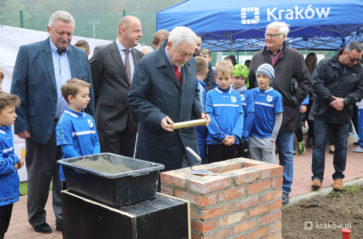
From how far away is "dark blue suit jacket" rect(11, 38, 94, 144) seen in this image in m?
3.82

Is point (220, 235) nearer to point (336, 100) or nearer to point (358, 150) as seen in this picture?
point (336, 100)

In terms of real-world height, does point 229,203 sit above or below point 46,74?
below

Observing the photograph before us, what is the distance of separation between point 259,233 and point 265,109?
1914 mm

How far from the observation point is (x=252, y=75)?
17.6 ft

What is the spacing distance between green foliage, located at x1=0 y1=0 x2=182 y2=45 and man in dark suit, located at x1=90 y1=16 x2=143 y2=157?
7.81m

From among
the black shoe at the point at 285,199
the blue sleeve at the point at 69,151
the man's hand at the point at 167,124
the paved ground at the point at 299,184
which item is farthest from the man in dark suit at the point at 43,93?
the black shoe at the point at 285,199

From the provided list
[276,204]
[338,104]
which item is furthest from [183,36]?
[338,104]

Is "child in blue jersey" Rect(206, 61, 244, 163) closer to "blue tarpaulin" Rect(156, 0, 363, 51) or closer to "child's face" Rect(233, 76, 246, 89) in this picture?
"child's face" Rect(233, 76, 246, 89)

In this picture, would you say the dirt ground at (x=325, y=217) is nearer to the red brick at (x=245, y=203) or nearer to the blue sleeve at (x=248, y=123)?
the blue sleeve at (x=248, y=123)

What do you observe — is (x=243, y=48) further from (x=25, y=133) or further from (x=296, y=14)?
(x=25, y=133)

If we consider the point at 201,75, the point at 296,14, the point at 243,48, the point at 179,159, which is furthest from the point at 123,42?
the point at 243,48

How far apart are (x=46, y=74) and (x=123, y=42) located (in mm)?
1042

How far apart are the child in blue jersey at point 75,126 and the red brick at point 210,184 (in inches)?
45.4

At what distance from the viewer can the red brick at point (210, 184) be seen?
281 cm
